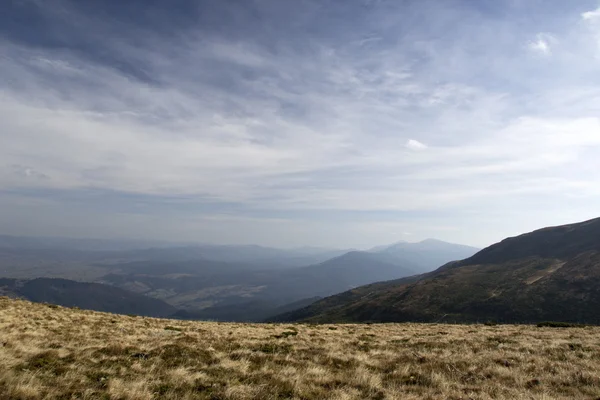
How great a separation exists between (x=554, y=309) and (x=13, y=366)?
3592 inches

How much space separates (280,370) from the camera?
41.6ft

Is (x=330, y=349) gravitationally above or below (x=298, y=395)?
below

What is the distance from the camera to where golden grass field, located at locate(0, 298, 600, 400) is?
9.89 m

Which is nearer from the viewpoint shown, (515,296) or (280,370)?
(280,370)

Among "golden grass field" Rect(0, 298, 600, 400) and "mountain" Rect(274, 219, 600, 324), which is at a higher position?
"golden grass field" Rect(0, 298, 600, 400)

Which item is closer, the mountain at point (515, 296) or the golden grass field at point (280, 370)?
the golden grass field at point (280, 370)

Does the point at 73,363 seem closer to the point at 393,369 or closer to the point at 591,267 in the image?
the point at 393,369

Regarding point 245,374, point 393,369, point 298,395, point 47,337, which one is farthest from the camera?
point 47,337

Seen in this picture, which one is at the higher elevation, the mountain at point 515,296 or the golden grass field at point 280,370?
the golden grass field at point 280,370

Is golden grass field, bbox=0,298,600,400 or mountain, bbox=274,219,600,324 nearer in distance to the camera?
golden grass field, bbox=0,298,600,400

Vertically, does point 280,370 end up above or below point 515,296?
above

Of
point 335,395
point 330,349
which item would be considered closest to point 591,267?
point 330,349

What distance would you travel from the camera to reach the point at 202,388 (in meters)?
10.2

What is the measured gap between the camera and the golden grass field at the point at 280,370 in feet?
32.4
